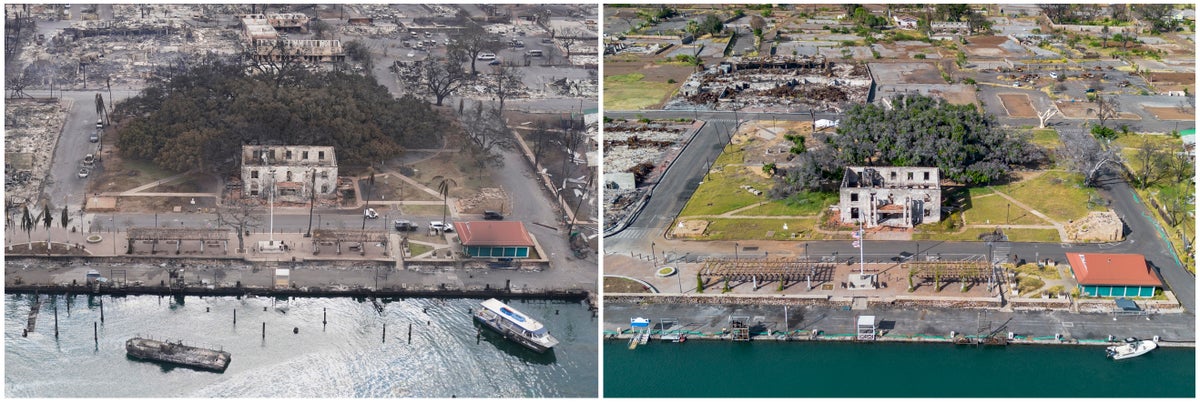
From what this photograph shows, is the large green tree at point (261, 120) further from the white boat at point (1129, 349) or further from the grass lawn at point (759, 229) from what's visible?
the white boat at point (1129, 349)

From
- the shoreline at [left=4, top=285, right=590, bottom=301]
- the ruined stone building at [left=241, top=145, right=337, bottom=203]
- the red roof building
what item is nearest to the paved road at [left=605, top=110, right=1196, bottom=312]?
the shoreline at [left=4, top=285, right=590, bottom=301]

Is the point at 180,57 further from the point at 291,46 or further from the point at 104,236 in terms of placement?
the point at 104,236

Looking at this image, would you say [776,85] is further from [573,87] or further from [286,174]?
[286,174]

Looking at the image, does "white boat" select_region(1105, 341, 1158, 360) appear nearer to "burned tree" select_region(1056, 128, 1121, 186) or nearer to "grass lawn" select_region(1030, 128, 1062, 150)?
"burned tree" select_region(1056, 128, 1121, 186)

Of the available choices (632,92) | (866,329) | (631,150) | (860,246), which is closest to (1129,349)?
(866,329)

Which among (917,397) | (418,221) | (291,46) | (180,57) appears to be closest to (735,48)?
(291,46)
